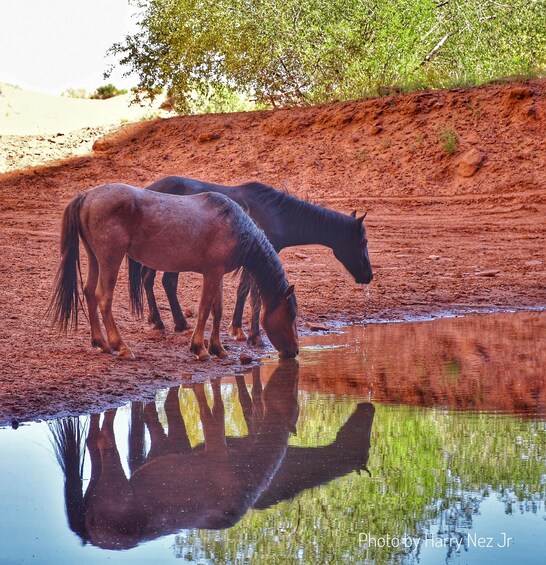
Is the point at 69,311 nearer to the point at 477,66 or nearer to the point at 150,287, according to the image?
the point at 150,287

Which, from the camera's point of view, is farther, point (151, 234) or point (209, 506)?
point (151, 234)

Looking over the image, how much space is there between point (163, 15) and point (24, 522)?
2421 cm

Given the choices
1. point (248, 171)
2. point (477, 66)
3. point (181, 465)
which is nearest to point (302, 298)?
point (181, 465)

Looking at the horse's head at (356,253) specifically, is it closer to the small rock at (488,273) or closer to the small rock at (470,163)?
the small rock at (488,273)

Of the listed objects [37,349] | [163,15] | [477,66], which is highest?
[163,15]

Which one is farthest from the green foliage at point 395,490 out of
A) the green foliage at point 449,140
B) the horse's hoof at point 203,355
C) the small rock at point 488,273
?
the green foliage at point 449,140

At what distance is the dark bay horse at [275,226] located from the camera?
32.8 ft

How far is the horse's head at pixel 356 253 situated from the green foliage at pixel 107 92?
130ft

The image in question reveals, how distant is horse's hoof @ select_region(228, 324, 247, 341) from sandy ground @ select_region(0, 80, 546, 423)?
31 centimetres

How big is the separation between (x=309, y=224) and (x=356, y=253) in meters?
0.66

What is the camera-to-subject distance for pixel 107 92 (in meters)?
49.0

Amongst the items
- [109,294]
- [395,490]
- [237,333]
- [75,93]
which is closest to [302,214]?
[237,333]

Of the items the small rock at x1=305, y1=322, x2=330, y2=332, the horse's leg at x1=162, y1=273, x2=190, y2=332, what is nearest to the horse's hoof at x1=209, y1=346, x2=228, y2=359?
the horse's leg at x1=162, y1=273, x2=190, y2=332

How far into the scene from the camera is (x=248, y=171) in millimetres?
21359
